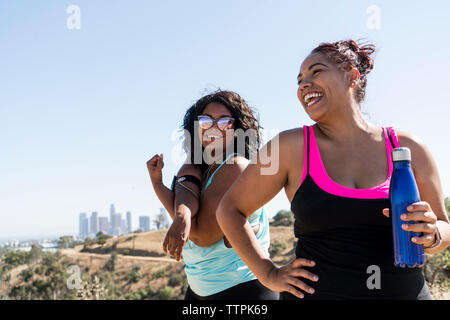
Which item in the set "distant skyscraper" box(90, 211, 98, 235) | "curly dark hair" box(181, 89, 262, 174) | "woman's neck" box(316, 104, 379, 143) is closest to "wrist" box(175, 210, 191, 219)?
"curly dark hair" box(181, 89, 262, 174)

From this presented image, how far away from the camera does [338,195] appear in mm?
1704

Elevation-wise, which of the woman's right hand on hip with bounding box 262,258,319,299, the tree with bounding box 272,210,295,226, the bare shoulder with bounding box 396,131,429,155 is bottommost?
the woman's right hand on hip with bounding box 262,258,319,299

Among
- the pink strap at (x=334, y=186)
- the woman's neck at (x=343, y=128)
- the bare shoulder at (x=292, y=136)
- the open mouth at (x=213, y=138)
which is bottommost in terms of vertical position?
the pink strap at (x=334, y=186)

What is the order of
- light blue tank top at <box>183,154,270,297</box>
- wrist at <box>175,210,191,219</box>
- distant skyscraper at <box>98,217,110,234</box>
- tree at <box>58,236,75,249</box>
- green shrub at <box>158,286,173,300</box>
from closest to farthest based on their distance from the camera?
wrist at <box>175,210,191,219</box>
light blue tank top at <box>183,154,270,297</box>
green shrub at <box>158,286,173,300</box>
tree at <box>58,236,75,249</box>
distant skyscraper at <box>98,217,110,234</box>

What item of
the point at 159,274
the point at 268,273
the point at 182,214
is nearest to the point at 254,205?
the point at 268,273

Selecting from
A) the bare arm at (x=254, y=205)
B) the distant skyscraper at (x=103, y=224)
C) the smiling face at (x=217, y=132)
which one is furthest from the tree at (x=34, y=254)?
the distant skyscraper at (x=103, y=224)

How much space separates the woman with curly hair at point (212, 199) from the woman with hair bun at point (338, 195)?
32 cm

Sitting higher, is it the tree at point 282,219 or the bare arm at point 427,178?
the tree at point 282,219

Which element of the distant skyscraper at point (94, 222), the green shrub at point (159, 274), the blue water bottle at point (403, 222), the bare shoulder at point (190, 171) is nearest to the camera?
the blue water bottle at point (403, 222)

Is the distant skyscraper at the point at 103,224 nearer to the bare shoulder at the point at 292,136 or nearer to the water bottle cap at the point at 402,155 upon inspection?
the bare shoulder at the point at 292,136

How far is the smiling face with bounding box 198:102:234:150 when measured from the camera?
8.51ft

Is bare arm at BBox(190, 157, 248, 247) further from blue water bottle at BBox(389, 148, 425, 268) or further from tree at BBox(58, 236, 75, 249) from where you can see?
tree at BBox(58, 236, 75, 249)

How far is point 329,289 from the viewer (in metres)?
1.71

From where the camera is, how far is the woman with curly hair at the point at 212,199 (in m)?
2.29
